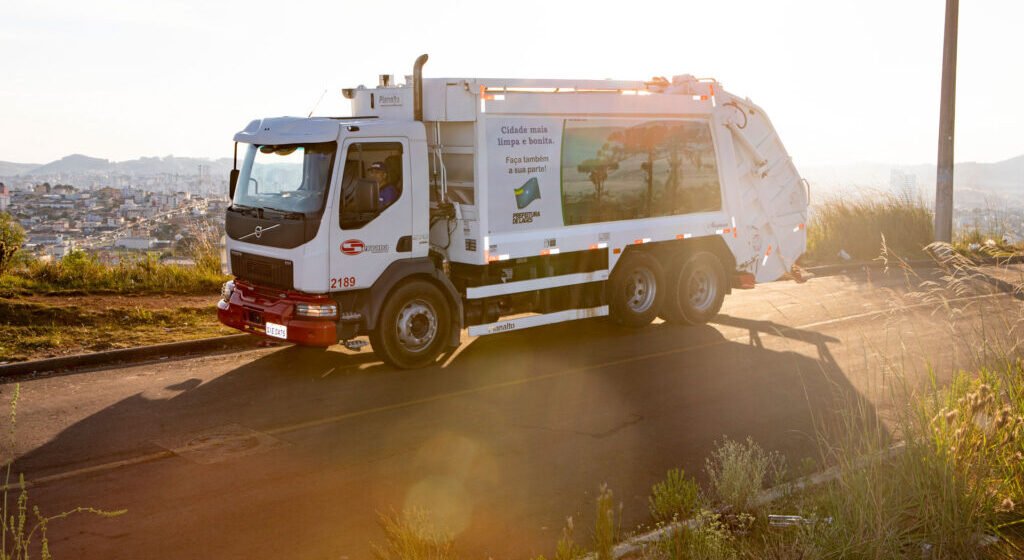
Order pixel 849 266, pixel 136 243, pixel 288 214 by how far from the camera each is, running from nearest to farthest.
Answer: pixel 288 214, pixel 136 243, pixel 849 266

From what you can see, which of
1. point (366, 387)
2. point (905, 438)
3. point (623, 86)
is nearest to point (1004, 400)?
point (905, 438)

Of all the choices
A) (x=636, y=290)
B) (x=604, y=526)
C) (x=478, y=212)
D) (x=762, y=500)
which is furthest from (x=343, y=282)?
(x=604, y=526)

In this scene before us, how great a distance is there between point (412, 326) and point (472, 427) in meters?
2.38

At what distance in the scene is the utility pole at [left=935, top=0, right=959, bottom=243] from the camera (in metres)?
21.0

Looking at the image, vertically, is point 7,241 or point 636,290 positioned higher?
point 7,241

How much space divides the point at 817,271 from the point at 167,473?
14773 millimetres

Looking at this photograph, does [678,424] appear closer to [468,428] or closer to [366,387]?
[468,428]

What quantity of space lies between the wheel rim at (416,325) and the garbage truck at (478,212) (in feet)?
0.05

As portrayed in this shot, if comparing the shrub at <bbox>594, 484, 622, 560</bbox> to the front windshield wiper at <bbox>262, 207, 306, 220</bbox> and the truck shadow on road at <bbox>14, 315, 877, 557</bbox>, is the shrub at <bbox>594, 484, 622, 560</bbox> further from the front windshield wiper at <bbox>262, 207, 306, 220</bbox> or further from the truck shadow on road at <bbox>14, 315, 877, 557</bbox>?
the front windshield wiper at <bbox>262, 207, 306, 220</bbox>

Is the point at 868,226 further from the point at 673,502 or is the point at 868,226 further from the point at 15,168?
the point at 15,168

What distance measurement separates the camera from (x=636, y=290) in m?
13.0

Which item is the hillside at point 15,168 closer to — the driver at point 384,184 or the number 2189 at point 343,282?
the driver at point 384,184

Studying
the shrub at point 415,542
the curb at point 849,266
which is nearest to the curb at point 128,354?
the shrub at point 415,542

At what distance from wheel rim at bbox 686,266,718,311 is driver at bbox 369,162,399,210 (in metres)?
4.95
